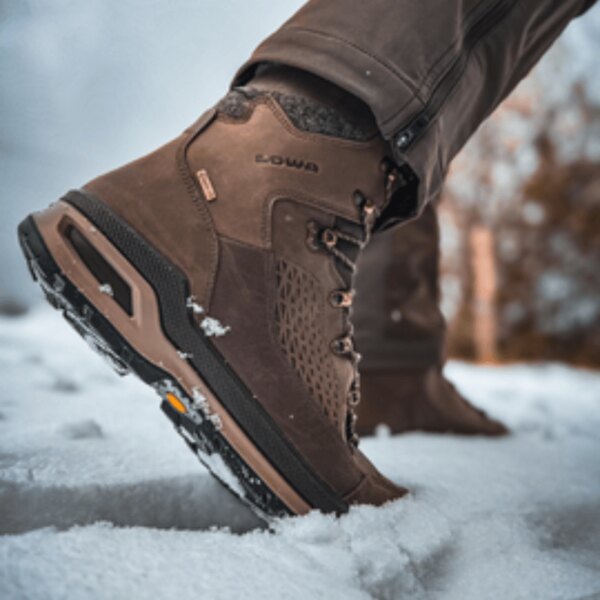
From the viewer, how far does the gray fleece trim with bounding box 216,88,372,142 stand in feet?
1.97

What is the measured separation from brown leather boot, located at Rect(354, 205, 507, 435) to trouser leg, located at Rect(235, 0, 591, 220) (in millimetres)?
462

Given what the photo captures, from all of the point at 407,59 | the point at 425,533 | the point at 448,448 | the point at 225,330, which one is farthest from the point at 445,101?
the point at 448,448

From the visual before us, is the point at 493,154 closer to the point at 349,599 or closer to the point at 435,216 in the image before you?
the point at 435,216

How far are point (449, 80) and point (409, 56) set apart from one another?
6cm

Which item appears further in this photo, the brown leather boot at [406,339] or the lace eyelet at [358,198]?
the brown leather boot at [406,339]

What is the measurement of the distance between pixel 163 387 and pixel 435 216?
0.80m

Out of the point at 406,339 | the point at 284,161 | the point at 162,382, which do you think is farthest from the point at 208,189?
the point at 406,339

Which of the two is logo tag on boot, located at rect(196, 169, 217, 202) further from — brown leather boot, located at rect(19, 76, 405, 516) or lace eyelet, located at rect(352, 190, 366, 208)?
lace eyelet, located at rect(352, 190, 366, 208)

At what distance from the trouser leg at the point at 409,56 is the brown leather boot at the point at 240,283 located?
4cm

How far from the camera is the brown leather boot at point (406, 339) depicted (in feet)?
3.64

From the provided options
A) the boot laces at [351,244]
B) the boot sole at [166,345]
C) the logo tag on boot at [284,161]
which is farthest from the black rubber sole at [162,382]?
the logo tag on boot at [284,161]

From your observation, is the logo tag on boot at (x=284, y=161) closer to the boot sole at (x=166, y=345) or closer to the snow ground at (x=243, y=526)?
the boot sole at (x=166, y=345)

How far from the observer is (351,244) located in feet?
2.11

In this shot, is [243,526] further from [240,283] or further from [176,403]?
[240,283]
